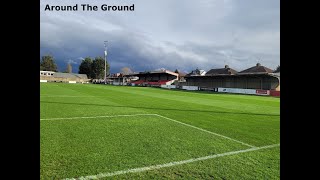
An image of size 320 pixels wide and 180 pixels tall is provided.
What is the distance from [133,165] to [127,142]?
71.2 inches

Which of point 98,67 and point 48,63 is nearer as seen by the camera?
point 98,67

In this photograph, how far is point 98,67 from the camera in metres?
126

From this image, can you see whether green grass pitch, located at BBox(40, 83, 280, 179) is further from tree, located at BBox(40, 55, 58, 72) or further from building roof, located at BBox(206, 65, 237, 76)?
tree, located at BBox(40, 55, 58, 72)

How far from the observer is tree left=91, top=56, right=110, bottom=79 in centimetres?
12538

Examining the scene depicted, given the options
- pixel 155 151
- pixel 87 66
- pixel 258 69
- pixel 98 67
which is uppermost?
pixel 87 66

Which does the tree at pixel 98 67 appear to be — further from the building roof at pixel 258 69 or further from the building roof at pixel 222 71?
the building roof at pixel 258 69

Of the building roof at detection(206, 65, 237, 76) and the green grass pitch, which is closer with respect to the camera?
the green grass pitch

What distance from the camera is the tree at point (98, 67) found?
12538cm

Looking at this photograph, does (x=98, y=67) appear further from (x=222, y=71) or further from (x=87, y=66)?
(x=222, y=71)

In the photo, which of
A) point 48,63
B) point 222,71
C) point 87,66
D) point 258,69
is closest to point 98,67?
point 87,66

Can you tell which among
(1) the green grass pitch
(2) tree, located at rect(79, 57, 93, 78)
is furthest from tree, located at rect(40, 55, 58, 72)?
(1) the green grass pitch
